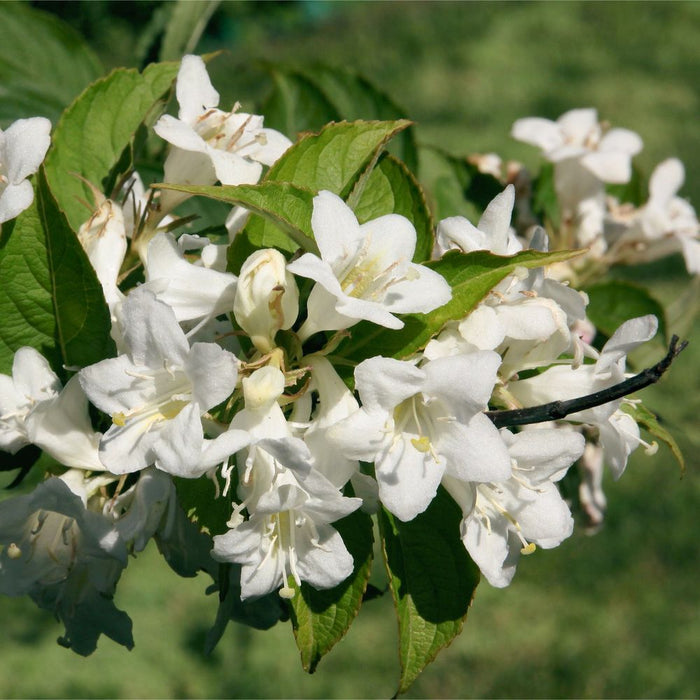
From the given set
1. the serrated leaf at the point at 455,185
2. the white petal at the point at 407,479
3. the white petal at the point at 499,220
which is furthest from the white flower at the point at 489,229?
the serrated leaf at the point at 455,185

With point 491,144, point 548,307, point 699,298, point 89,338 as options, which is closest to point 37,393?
point 89,338

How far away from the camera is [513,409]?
98cm

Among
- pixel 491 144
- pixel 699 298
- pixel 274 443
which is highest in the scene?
pixel 274 443

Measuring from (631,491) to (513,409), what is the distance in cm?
327

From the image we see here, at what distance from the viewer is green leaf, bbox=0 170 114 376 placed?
1.00 metres

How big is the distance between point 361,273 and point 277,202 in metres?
0.12

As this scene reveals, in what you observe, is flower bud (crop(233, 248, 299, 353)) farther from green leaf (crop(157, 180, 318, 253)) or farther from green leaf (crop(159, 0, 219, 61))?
green leaf (crop(159, 0, 219, 61))

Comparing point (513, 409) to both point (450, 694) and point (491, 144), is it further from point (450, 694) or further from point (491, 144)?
point (491, 144)

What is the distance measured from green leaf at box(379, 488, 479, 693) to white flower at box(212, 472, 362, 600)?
0.33 feet

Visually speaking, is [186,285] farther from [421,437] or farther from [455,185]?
[455,185]

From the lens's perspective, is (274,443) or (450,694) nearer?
(274,443)

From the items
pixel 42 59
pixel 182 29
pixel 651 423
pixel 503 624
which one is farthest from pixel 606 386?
pixel 503 624

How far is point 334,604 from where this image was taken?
1050 millimetres

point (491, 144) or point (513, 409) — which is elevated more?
point (513, 409)
